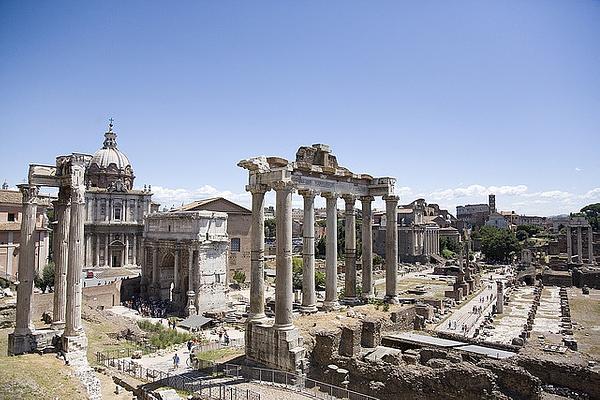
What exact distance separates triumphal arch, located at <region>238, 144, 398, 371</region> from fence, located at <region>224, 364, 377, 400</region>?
378 millimetres

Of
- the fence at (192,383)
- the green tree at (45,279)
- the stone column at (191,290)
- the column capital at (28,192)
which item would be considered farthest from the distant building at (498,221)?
the column capital at (28,192)

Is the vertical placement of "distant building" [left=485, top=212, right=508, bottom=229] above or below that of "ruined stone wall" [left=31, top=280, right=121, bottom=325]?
above

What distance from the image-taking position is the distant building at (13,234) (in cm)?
4384

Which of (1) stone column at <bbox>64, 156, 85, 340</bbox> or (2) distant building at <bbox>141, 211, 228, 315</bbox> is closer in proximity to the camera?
(1) stone column at <bbox>64, 156, 85, 340</bbox>

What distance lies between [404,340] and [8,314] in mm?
26219

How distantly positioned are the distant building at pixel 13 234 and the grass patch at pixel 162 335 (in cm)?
1623

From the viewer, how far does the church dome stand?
62312 millimetres

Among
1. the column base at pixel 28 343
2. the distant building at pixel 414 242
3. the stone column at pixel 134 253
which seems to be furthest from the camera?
the distant building at pixel 414 242

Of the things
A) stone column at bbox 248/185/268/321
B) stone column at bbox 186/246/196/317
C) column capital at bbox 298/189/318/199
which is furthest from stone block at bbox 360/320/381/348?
stone column at bbox 186/246/196/317

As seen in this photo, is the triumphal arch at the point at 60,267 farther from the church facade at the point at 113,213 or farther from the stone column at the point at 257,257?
the church facade at the point at 113,213

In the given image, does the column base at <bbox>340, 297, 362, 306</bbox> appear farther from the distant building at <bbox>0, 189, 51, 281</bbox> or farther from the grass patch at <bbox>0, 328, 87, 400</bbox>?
the distant building at <bbox>0, 189, 51, 281</bbox>

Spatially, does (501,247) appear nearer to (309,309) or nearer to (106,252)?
(106,252)

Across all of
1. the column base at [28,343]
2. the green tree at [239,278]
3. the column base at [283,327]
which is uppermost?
the column base at [283,327]

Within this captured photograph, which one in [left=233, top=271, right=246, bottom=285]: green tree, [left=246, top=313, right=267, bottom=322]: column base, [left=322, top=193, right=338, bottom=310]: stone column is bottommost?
[left=233, top=271, right=246, bottom=285]: green tree
